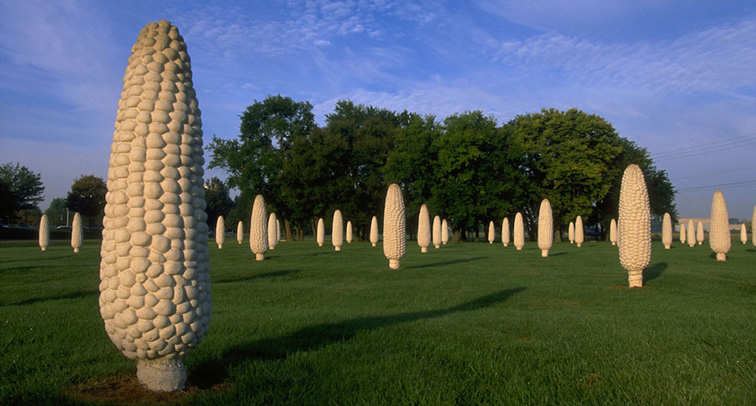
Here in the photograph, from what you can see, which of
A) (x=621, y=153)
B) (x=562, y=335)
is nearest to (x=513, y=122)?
(x=621, y=153)

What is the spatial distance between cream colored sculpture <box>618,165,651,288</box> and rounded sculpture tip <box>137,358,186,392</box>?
13.2 meters

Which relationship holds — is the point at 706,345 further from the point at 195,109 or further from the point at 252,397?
the point at 195,109

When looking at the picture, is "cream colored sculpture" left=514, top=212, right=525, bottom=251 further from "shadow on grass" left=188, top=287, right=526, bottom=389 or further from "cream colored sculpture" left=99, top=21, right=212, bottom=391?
"cream colored sculpture" left=99, top=21, right=212, bottom=391

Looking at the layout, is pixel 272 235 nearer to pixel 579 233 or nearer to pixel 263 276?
pixel 263 276

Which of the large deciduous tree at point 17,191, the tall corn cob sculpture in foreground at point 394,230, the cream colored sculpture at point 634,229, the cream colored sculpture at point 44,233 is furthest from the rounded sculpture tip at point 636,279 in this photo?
the large deciduous tree at point 17,191

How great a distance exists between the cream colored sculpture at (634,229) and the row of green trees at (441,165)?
1552 inches

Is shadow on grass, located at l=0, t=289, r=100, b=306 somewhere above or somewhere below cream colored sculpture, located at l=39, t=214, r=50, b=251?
below

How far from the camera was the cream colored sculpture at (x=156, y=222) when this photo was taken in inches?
169

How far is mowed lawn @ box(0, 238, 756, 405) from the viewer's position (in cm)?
479

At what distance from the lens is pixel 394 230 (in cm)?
2017

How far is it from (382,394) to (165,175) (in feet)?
9.12

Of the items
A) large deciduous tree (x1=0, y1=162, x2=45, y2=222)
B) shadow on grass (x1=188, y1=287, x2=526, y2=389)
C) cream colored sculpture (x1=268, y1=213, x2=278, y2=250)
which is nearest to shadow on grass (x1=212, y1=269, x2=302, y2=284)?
shadow on grass (x1=188, y1=287, x2=526, y2=389)

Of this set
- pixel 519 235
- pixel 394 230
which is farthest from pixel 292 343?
pixel 519 235

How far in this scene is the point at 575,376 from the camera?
5398 mm
